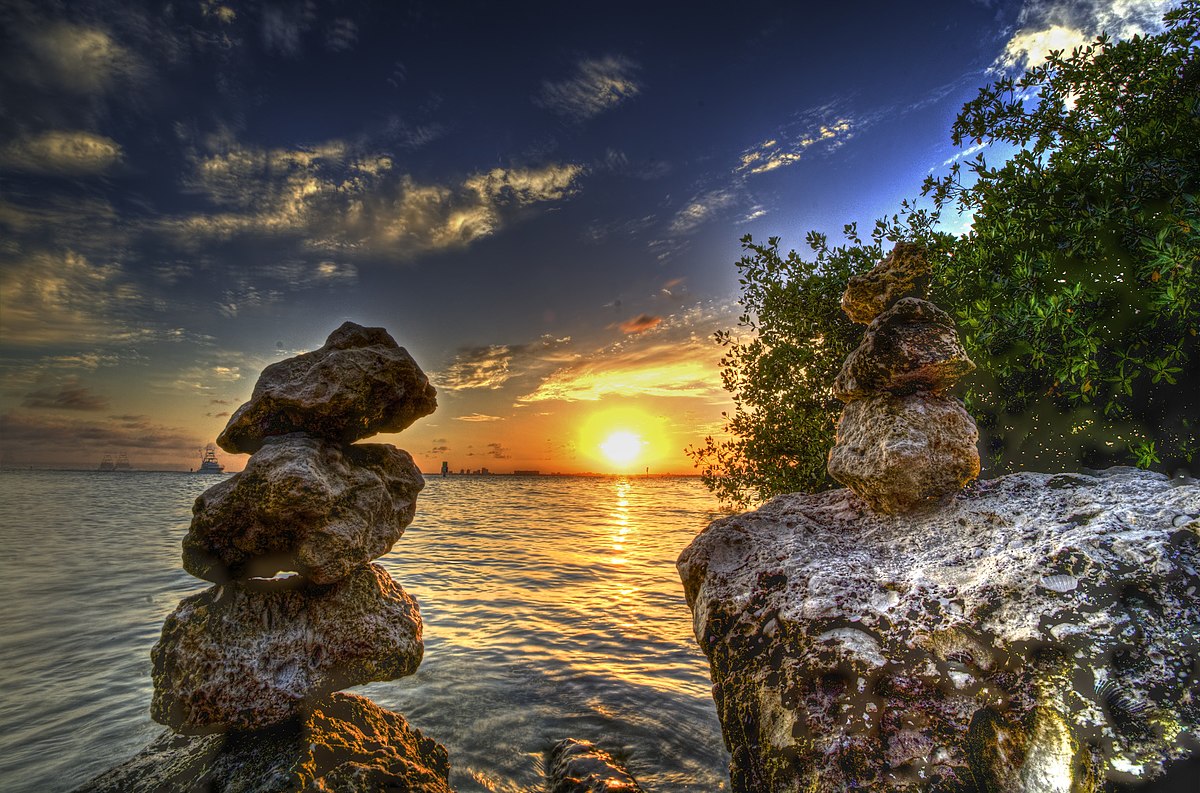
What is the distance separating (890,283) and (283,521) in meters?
7.47

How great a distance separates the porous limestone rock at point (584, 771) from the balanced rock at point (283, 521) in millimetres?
3337

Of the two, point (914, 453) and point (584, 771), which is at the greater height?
point (914, 453)

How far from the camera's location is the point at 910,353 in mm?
5465

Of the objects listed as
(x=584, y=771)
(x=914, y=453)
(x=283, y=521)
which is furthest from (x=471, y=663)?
(x=914, y=453)

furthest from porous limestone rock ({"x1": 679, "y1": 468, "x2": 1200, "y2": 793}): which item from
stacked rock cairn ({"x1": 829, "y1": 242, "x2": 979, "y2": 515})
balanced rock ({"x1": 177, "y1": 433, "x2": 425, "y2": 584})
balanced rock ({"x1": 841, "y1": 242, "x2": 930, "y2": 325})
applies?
balanced rock ({"x1": 177, "y1": 433, "x2": 425, "y2": 584})

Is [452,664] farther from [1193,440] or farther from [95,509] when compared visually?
[95,509]

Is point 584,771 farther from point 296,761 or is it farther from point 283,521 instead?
point 283,521

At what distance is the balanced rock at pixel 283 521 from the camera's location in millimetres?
5547

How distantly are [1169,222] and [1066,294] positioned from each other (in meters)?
1.21

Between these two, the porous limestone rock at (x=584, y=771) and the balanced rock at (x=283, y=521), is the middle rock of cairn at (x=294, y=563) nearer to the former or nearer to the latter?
the balanced rock at (x=283, y=521)

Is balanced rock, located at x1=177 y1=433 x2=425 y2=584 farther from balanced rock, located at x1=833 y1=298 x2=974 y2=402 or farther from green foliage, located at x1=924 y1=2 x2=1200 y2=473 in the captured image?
green foliage, located at x1=924 y1=2 x2=1200 y2=473

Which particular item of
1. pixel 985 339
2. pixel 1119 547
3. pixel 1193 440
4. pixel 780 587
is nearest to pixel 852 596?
pixel 780 587

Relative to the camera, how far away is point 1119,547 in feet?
12.5

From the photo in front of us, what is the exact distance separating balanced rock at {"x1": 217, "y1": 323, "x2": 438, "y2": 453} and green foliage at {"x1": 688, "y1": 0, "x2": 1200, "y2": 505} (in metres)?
7.57
